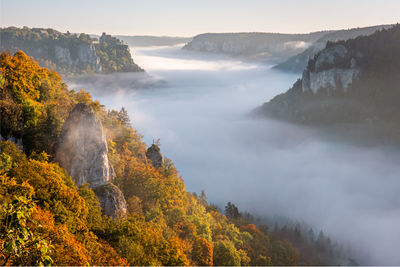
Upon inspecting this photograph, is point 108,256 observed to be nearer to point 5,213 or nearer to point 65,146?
point 5,213

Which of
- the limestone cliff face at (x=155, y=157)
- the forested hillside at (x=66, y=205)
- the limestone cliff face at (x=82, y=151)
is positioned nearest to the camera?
the forested hillside at (x=66, y=205)

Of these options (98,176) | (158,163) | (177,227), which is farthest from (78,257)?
(158,163)

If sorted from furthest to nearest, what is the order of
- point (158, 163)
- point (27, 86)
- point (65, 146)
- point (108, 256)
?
1. point (158, 163)
2. point (27, 86)
3. point (65, 146)
4. point (108, 256)

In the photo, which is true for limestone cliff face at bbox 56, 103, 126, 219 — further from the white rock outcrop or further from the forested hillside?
the forested hillside

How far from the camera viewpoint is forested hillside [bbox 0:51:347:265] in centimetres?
1315

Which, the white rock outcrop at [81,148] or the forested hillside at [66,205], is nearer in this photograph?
the forested hillside at [66,205]

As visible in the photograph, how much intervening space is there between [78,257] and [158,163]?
162 feet

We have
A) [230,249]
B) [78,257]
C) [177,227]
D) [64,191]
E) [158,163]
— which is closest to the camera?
[78,257]

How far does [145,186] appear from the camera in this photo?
49844 millimetres

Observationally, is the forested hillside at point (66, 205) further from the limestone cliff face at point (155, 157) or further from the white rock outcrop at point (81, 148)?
the white rock outcrop at point (81, 148)

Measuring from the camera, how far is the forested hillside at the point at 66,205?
43.2ft

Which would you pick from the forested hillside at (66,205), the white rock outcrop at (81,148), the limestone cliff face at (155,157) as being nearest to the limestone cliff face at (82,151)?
the white rock outcrop at (81,148)

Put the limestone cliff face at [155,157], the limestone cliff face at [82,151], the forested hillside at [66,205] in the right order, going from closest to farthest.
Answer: the forested hillside at [66,205], the limestone cliff face at [82,151], the limestone cliff face at [155,157]

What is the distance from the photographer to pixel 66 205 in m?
24.5
